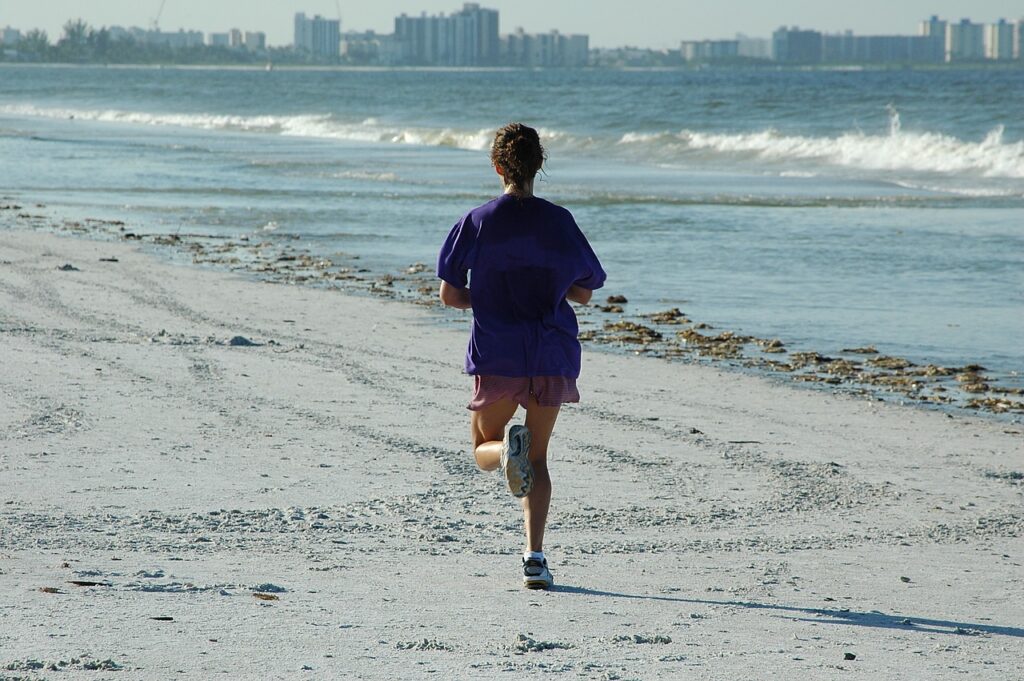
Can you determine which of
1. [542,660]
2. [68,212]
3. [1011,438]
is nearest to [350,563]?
[542,660]

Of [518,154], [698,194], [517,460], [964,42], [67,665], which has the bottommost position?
[67,665]

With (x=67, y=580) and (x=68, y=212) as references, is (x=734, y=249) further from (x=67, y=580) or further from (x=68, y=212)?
(x=67, y=580)

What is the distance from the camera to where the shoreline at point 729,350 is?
8.36 metres

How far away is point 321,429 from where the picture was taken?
6.91 meters

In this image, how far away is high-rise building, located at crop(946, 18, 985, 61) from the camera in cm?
16712

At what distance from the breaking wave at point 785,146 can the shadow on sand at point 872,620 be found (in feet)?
86.0

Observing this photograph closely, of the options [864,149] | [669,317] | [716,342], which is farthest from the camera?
[864,149]

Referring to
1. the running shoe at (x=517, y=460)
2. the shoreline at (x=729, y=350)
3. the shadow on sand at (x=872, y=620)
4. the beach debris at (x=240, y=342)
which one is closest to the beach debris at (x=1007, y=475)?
the shoreline at (x=729, y=350)

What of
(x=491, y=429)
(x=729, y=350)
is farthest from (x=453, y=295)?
(x=729, y=350)

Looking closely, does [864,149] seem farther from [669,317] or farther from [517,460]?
[517,460]

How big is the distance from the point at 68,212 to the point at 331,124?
35.7 metres

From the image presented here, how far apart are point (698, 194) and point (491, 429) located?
18800 millimetres

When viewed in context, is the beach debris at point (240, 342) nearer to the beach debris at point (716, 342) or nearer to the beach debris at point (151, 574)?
the beach debris at point (716, 342)

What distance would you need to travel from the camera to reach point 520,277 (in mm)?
4500
